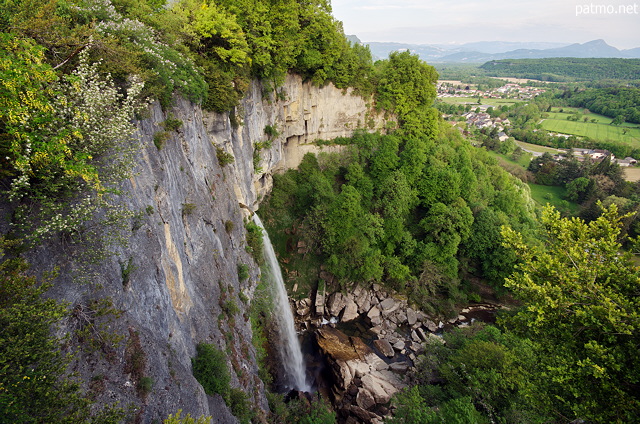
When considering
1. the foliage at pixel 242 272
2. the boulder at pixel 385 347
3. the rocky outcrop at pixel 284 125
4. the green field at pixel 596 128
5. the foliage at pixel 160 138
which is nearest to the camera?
the foliage at pixel 160 138

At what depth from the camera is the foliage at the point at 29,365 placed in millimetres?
4473

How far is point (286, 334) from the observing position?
77.3 feet

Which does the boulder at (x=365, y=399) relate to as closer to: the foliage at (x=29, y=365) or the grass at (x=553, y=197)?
the foliage at (x=29, y=365)

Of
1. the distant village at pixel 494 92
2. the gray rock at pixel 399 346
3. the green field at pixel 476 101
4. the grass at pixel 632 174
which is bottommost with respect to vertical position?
the gray rock at pixel 399 346

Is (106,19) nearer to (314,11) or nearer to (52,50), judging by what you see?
(52,50)

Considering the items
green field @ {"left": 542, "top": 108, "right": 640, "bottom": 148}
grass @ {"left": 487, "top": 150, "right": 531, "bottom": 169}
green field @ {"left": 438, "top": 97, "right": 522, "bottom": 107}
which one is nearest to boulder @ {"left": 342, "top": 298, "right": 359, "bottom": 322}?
grass @ {"left": 487, "top": 150, "right": 531, "bottom": 169}

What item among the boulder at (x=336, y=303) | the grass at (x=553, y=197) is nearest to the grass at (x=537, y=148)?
the grass at (x=553, y=197)

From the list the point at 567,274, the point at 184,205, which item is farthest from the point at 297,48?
the point at 567,274

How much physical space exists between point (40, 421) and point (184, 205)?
9890mm

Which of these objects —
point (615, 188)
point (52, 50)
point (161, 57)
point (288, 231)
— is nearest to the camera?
point (52, 50)

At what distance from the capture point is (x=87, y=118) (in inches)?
271

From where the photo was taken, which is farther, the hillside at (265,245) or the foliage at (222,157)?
the foliage at (222,157)

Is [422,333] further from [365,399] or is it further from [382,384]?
[365,399]

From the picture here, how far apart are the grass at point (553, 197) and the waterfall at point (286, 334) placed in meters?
45.7
